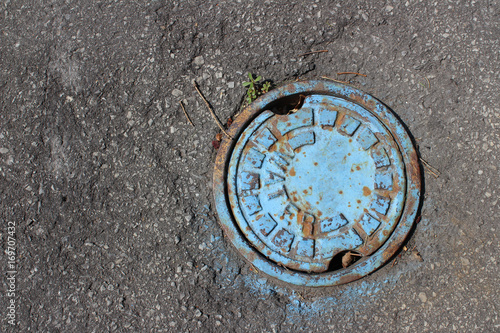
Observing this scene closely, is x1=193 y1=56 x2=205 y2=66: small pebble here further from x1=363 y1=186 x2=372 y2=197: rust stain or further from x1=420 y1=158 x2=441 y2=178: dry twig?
x1=420 y1=158 x2=441 y2=178: dry twig

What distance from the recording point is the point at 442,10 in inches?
74.2

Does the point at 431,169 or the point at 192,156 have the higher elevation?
the point at 192,156

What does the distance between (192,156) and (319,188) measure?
0.65m

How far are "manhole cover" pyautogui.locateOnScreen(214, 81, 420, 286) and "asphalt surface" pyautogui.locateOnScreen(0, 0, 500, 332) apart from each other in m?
0.08

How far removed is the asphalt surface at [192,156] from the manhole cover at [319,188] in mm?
80

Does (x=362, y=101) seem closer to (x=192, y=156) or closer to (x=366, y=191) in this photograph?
(x=366, y=191)

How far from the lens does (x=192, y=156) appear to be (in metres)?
1.83

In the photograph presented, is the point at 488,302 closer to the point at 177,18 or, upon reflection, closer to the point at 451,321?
the point at 451,321

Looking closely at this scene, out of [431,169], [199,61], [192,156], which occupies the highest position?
[199,61]

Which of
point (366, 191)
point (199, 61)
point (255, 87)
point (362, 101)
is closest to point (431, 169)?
point (366, 191)

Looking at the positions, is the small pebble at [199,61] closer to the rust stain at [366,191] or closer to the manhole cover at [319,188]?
the manhole cover at [319,188]

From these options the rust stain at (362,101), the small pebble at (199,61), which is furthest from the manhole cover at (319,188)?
the small pebble at (199,61)

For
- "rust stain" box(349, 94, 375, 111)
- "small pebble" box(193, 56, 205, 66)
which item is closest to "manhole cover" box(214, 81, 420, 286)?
"rust stain" box(349, 94, 375, 111)

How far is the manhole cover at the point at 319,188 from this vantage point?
5.74ft
